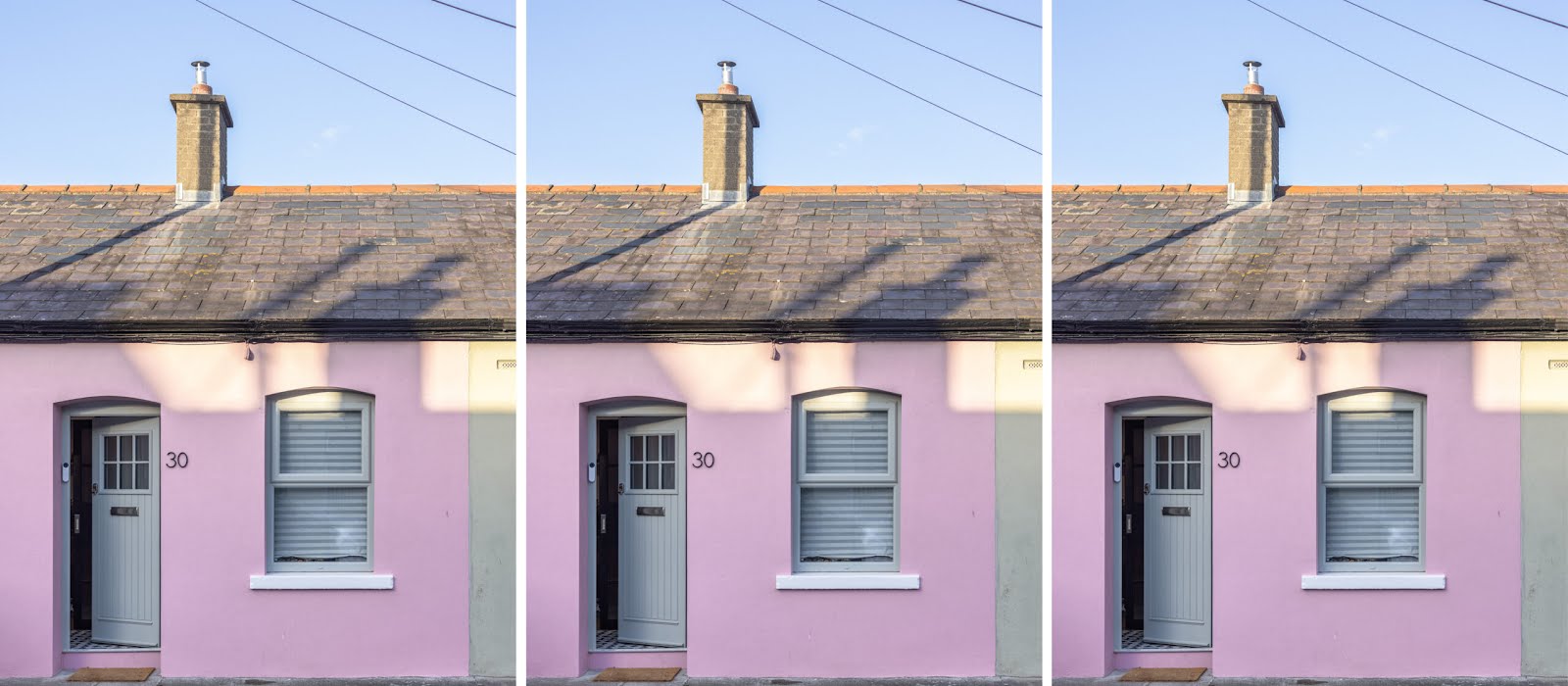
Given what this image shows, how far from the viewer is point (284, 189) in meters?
8.58

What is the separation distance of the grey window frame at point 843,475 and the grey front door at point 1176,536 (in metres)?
1.63

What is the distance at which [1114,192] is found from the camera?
8.50 metres

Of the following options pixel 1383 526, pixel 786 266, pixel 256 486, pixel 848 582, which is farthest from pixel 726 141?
pixel 1383 526

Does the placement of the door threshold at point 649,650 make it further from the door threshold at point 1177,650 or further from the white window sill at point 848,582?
→ the door threshold at point 1177,650

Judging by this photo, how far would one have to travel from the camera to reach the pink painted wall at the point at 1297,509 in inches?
286

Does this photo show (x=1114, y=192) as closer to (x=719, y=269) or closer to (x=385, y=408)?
(x=719, y=269)

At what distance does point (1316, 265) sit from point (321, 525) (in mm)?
5648

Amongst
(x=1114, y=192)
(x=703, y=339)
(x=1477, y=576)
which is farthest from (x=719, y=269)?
(x=1477, y=576)

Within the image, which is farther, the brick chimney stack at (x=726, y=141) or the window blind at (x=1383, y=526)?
the brick chimney stack at (x=726, y=141)

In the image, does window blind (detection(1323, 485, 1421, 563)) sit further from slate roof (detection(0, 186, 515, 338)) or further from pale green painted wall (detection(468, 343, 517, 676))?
slate roof (detection(0, 186, 515, 338))

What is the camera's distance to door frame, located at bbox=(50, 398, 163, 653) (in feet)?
24.5

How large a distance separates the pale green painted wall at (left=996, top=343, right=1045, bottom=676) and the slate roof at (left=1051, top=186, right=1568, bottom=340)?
38 cm

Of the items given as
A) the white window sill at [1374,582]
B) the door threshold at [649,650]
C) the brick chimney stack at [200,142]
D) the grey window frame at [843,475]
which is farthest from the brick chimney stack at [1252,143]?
the brick chimney stack at [200,142]

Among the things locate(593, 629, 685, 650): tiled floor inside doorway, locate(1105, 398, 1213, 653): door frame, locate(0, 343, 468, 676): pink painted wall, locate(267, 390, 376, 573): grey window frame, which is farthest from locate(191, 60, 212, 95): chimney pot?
locate(1105, 398, 1213, 653): door frame
